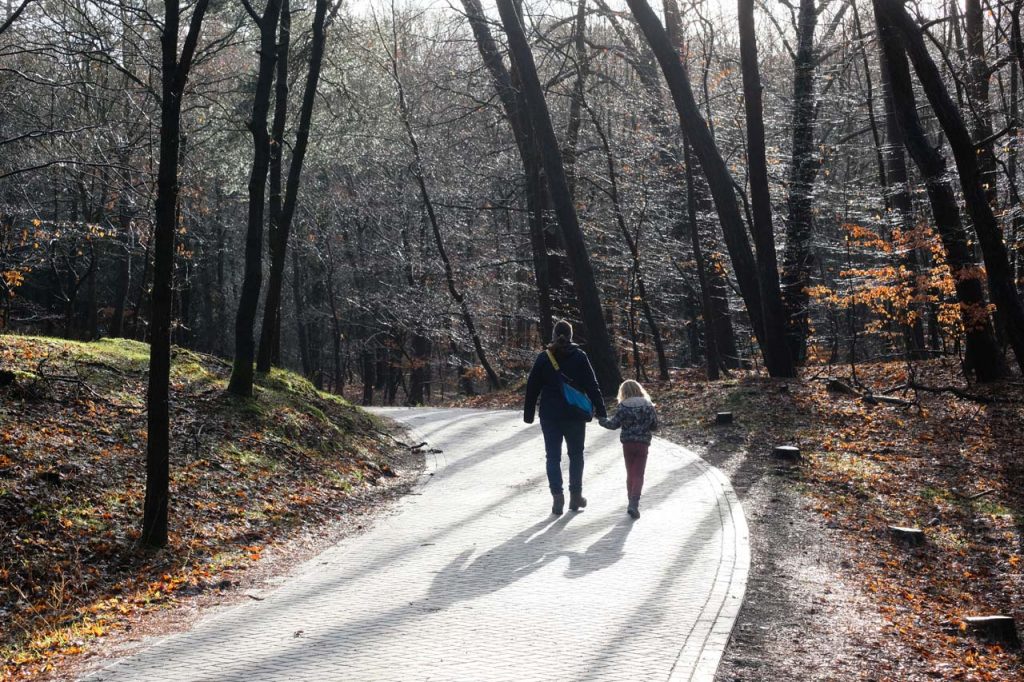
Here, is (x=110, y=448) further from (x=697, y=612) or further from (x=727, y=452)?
(x=727, y=452)

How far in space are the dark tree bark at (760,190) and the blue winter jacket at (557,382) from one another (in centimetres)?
1069

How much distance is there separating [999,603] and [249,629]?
6.80 metres

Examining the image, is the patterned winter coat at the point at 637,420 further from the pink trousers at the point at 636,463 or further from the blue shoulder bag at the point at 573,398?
the blue shoulder bag at the point at 573,398

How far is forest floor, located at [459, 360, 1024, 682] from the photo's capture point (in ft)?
22.4

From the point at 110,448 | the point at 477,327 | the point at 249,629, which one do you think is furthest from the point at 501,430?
the point at 477,327

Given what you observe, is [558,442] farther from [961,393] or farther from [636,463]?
[961,393]

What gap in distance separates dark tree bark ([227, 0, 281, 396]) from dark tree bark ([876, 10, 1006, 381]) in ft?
31.7

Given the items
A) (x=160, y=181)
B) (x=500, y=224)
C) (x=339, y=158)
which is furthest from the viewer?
(x=500, y=224)

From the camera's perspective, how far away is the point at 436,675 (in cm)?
574

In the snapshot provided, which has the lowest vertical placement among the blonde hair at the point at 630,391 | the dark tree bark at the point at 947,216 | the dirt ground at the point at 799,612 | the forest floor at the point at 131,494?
the dirt ground at the point at 799,612

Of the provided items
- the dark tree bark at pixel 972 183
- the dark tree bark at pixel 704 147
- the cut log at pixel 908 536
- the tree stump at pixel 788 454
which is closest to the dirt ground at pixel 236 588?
the tree stump at pixel 788 454

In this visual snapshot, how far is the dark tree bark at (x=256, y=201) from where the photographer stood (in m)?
14.6

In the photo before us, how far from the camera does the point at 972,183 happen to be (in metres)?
14.3

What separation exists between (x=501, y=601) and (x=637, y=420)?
3421mm
